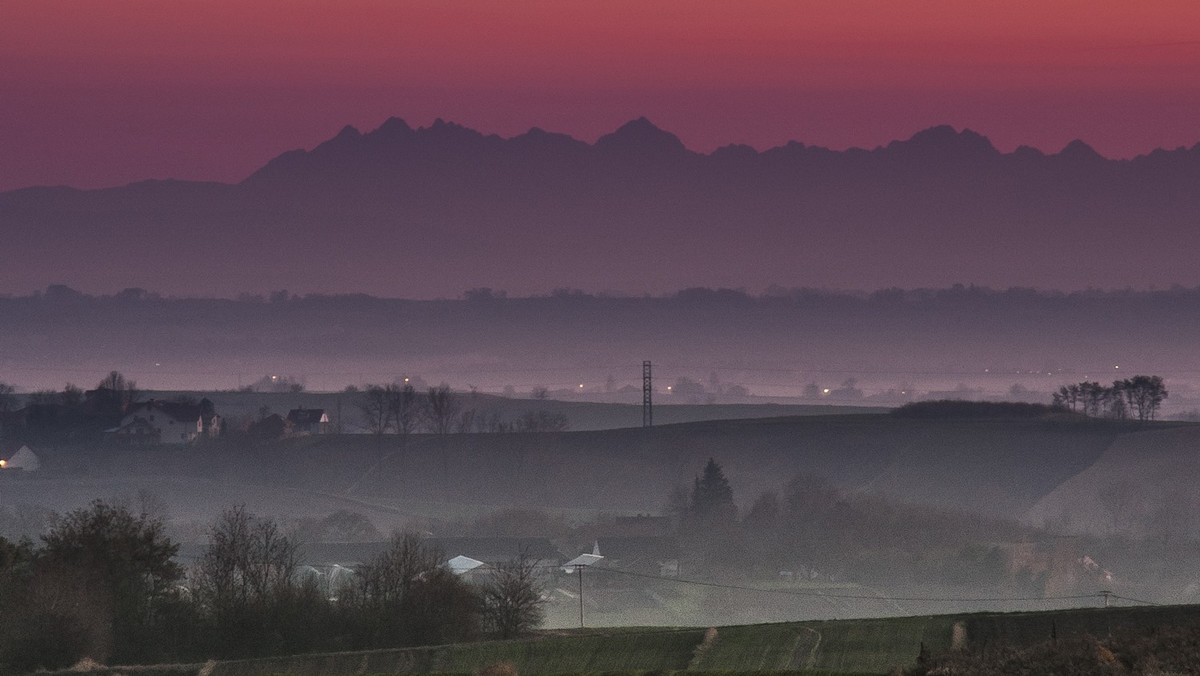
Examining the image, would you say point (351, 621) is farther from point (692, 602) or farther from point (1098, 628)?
point (692, 602)

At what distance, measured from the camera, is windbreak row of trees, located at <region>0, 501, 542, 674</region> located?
97.5 m

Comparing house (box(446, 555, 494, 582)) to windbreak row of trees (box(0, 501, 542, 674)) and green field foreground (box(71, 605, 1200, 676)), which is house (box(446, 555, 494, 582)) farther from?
green field foreground (box(71, 605, 1200, 676))

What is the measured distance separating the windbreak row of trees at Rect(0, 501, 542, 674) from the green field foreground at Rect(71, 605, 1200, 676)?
981 cm

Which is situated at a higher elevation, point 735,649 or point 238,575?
point 238,575

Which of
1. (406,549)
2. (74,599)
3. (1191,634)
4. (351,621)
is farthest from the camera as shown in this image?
(406,549)

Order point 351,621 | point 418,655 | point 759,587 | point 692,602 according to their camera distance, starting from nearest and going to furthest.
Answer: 1. point 418,655
2. point 351,621
3. point 692,602
4. point 759,587

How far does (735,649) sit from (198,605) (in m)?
36.9

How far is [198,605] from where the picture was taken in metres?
106

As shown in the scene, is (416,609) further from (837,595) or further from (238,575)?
(837,595)

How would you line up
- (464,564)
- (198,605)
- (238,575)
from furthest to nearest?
(464,564) → (238,575) → (198,605)

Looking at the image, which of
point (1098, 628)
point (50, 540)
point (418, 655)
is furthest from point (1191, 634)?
point (50, 540)

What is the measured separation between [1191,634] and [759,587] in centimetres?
13289

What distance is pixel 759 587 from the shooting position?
198m

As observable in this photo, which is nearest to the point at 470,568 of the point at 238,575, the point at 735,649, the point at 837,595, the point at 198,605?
the point at 837,595
